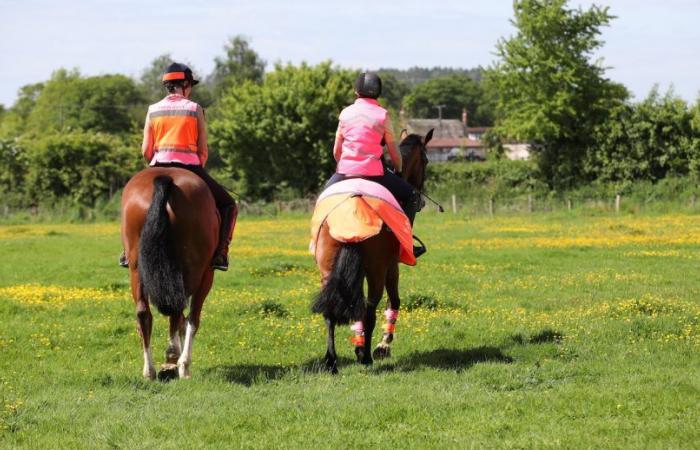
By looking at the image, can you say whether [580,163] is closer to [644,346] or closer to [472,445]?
[644,346]

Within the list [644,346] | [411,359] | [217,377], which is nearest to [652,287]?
[644,346]

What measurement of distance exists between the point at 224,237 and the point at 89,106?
348 ft

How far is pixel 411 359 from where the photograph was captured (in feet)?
34.1

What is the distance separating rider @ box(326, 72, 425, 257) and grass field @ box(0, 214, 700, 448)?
6.98 ft

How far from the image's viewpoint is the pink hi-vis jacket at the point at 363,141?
10234 mm

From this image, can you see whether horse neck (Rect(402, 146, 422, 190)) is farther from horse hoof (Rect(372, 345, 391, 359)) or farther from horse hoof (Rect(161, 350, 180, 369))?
horse hoof (Rect(161, 350, 180, 369))

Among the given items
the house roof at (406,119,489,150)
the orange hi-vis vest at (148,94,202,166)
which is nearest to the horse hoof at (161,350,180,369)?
the orange hi-vis vest at (148,94,202,166)

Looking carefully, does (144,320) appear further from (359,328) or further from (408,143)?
(408,143)

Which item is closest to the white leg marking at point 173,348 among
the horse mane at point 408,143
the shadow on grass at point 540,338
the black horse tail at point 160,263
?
the black horse tail at point 160,263

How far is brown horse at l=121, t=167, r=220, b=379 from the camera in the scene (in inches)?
356

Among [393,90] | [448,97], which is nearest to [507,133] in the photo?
[393,90]

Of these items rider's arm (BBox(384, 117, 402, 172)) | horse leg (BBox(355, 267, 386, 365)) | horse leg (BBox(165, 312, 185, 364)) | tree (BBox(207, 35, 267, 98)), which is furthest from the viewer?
tree (BBox(207, 35, 267, 98))

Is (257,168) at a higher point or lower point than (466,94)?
lower

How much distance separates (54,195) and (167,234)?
56.8 metres
